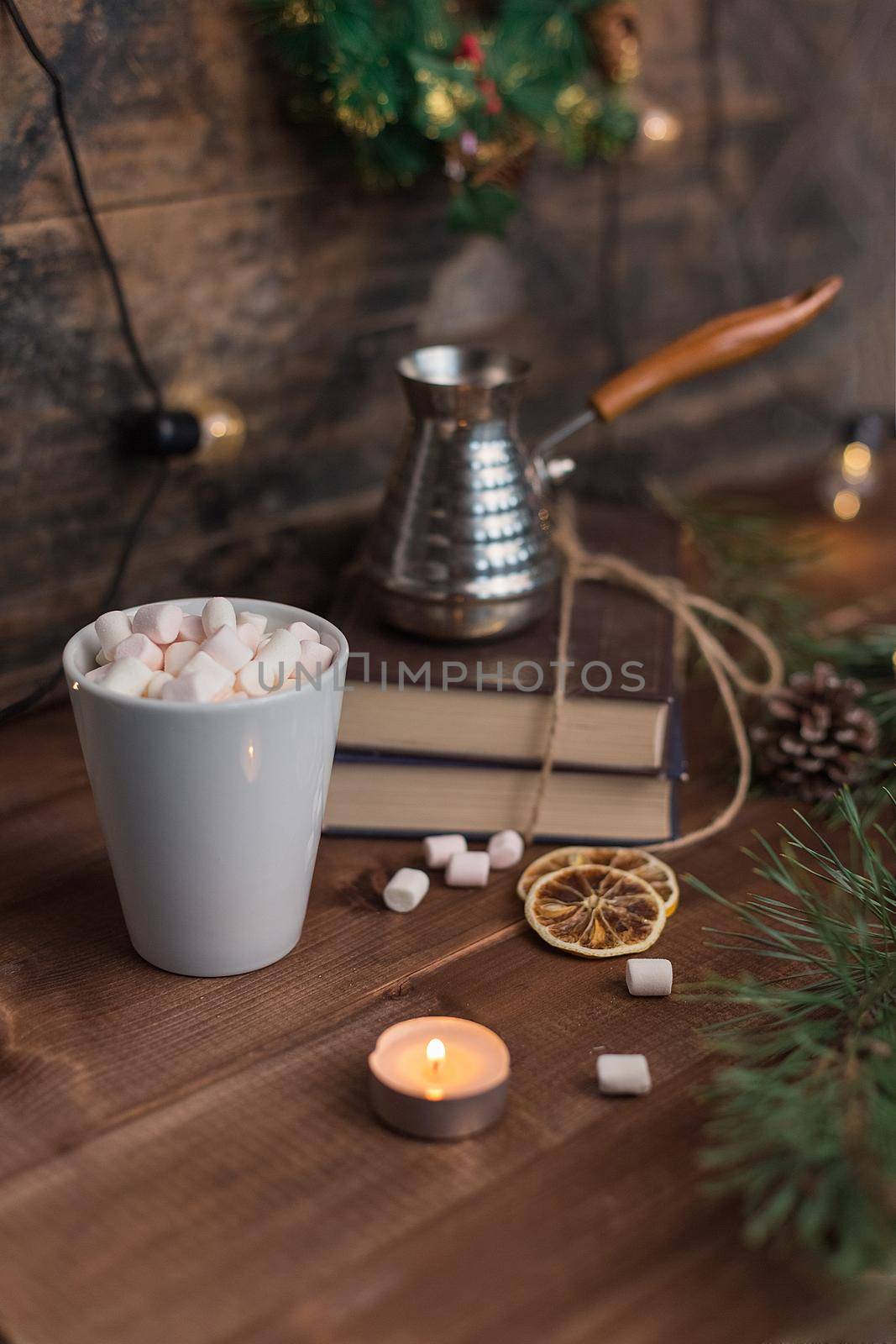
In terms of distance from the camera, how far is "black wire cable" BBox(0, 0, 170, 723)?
787 millimetres

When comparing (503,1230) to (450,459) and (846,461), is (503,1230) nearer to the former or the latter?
(450,459)

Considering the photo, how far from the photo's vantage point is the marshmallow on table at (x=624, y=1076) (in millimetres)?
580

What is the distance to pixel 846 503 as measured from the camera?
51.4 inches

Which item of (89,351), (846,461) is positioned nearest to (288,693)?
(89,351)

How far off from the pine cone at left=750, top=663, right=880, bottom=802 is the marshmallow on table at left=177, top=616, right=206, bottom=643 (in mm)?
400

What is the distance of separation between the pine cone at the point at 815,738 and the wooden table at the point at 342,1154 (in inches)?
4.7

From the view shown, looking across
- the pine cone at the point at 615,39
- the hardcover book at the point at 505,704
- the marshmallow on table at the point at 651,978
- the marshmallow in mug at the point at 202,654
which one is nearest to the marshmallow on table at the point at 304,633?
the marshmallow in mug at the point at 202,654

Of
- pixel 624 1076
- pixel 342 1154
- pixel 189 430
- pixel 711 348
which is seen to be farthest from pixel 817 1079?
pixel 189 430

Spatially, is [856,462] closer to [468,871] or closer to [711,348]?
[711,348]

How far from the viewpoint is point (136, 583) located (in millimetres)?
965

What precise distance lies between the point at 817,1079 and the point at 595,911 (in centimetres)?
18

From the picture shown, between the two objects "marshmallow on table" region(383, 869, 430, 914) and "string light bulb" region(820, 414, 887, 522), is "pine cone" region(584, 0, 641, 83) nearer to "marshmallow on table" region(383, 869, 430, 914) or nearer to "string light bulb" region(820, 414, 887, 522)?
"string light bulb" region(820, 414, 887, 522)

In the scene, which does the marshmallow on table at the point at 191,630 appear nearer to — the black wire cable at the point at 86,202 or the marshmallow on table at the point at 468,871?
the marshmallow on table at the point at 468,871

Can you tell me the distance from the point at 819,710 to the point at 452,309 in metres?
0.50
